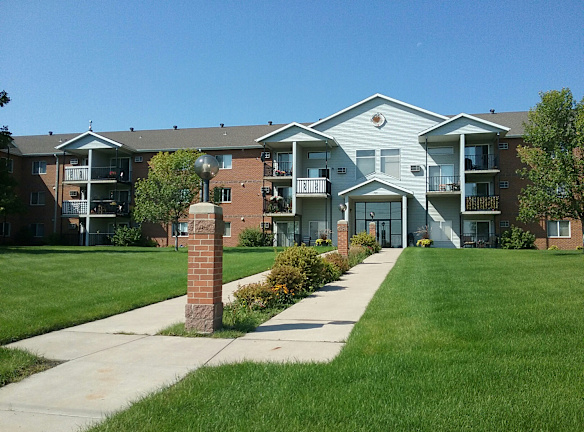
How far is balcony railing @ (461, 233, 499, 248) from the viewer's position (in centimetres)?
3170

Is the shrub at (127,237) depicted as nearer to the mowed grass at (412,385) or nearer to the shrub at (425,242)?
the shrub at (425,242)

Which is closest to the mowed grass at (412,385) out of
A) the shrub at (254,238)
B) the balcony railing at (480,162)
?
the balcony railing at (480,162)

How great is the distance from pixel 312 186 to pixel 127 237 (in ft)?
48.2

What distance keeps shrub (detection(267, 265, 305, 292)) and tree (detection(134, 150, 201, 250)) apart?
17599 millimetres

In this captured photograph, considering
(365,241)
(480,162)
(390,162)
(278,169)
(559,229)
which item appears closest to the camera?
(365,241)

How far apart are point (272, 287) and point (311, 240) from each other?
24834mm

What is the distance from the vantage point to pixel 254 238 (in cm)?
3450

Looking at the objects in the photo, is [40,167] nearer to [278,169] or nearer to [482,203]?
[278,169]

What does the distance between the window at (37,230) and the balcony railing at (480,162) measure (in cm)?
3400

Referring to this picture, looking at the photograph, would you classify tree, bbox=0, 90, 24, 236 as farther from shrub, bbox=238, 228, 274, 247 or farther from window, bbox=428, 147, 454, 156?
window, bbox=428, 147, 454, 156

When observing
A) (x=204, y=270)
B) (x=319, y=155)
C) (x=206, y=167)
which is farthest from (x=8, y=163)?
(x=204, y=270)

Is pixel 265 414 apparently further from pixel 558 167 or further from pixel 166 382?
pixel 558 167

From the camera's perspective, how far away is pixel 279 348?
6.25 m

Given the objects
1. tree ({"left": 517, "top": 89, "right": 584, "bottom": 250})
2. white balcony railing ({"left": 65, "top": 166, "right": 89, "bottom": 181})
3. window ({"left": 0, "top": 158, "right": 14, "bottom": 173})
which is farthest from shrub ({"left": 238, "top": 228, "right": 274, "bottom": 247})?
tree ({"left": 517, "top": 89, "right": 584, "bottom": 250})
